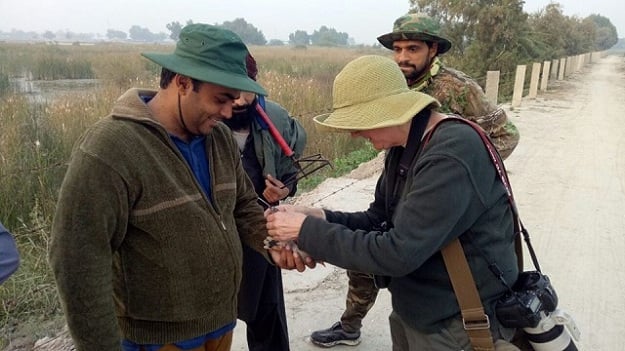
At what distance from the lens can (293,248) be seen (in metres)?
2.06

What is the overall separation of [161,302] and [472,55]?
15.8 m

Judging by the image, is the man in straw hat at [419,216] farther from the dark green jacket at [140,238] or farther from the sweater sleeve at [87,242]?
the sweater sleeve at [87,242]

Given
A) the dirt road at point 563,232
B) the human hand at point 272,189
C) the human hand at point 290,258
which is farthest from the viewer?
the dirt road at point 563,232

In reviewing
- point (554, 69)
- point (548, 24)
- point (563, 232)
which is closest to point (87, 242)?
point (563, 232)

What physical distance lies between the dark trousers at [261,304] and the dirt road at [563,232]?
1.57 feet

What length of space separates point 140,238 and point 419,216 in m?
0.85

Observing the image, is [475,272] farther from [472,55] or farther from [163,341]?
[472,55]

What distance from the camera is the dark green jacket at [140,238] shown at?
1.43 metres

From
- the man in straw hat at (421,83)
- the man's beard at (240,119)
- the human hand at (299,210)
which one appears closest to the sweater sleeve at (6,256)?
the human hand at (299,210)

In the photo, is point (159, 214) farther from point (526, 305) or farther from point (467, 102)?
point (467, 102)

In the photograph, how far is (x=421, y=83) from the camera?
10.5 ft

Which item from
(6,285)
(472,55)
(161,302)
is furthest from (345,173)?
(472,55)

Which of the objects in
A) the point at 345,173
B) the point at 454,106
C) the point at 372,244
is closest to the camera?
the point at 372,244

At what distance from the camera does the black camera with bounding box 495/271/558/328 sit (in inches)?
65.6
